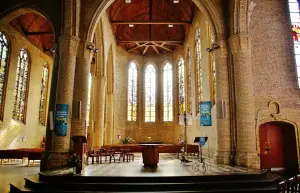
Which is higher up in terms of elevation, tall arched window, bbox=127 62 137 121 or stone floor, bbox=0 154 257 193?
tall arched window, bbox=127 62 137 121

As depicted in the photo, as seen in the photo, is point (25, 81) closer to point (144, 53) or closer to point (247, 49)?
point (144, 53)

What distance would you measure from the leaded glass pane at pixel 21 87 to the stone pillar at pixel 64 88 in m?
10.1

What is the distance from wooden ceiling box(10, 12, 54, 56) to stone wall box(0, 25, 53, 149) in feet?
1.26

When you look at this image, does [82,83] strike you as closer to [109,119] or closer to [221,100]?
[221,100]

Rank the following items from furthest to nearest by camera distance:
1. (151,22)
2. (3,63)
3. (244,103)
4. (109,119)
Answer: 1. (109,119)
2. (151,22)
3. (3,63)
4. (244,103)

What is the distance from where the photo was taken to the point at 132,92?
25.7m

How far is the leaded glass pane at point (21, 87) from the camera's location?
19.0m

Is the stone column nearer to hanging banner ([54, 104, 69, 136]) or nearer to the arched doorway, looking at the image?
hanging banner ([54, 104, 69, 136])

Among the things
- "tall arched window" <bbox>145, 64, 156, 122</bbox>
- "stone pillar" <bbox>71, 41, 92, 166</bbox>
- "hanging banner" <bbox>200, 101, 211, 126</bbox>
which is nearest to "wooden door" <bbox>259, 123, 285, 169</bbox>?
"hanging banner" <bbox>200, 101, 211, 126</bbox>

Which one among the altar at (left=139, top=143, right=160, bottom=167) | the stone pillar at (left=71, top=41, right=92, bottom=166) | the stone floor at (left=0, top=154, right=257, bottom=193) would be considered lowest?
the stone floor at (left=0, top=154, right=257, bottom=193)

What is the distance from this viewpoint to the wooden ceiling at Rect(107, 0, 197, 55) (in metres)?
18.8

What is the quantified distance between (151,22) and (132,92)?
9125 mm

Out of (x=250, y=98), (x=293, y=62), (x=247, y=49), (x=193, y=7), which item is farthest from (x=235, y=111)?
(x=193, y=7)

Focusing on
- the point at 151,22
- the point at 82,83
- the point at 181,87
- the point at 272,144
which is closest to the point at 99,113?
the point at 82,83
